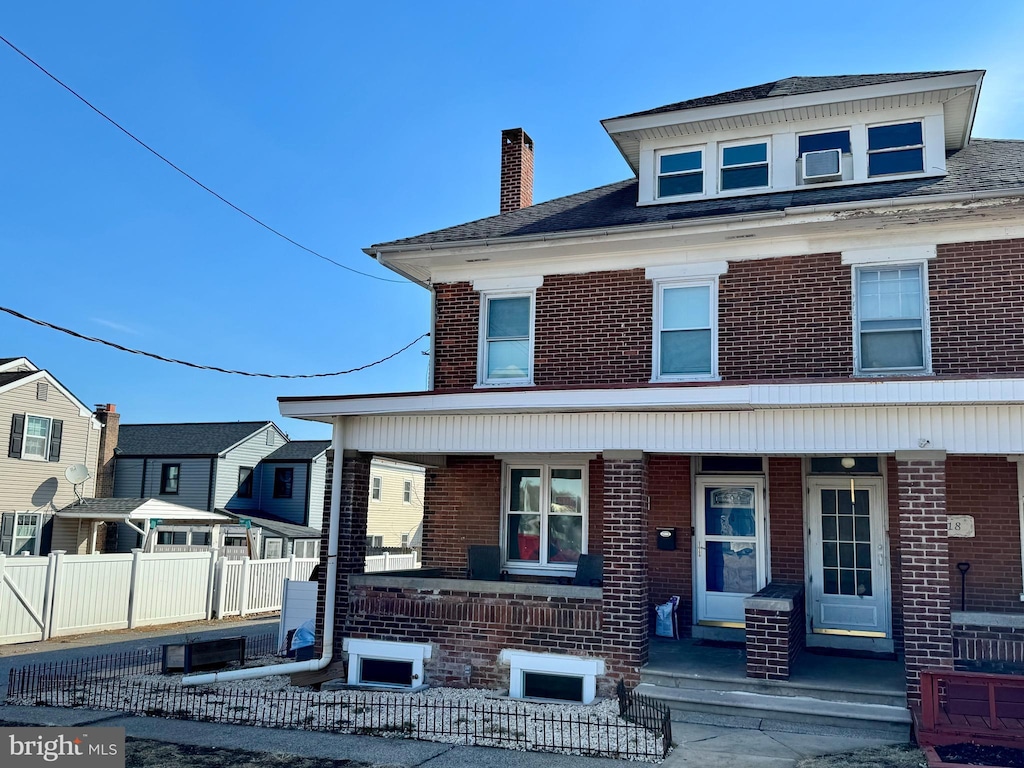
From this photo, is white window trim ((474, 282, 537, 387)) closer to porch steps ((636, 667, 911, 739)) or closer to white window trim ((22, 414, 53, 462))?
porch steps ((636, 667, 911, 739))

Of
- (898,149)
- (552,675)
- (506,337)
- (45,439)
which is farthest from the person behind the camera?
(45,439)

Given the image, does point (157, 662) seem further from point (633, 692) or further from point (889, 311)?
point (889, 311)

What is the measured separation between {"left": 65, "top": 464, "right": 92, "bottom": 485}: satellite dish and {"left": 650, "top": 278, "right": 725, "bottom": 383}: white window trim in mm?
23265

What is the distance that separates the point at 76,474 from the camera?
2817 centimetres

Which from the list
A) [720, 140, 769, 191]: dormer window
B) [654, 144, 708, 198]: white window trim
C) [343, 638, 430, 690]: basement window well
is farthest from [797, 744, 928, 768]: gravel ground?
[654, 144, 708, 198]: white window trim

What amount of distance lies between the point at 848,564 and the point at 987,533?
1749 mm

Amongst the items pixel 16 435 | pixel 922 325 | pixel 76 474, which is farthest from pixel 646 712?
pixel 16 435

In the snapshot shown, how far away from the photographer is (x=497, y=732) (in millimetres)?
8672

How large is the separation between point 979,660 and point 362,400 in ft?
25.8

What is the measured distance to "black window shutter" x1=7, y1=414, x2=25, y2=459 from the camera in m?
27.2

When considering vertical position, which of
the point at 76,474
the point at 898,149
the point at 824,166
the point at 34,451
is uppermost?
the point at 898,149

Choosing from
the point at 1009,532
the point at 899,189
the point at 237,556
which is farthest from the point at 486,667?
the point at 237,556

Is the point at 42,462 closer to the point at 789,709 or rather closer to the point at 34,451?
the point at 34,451

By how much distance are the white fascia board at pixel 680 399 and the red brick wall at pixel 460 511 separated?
7.90 ft
